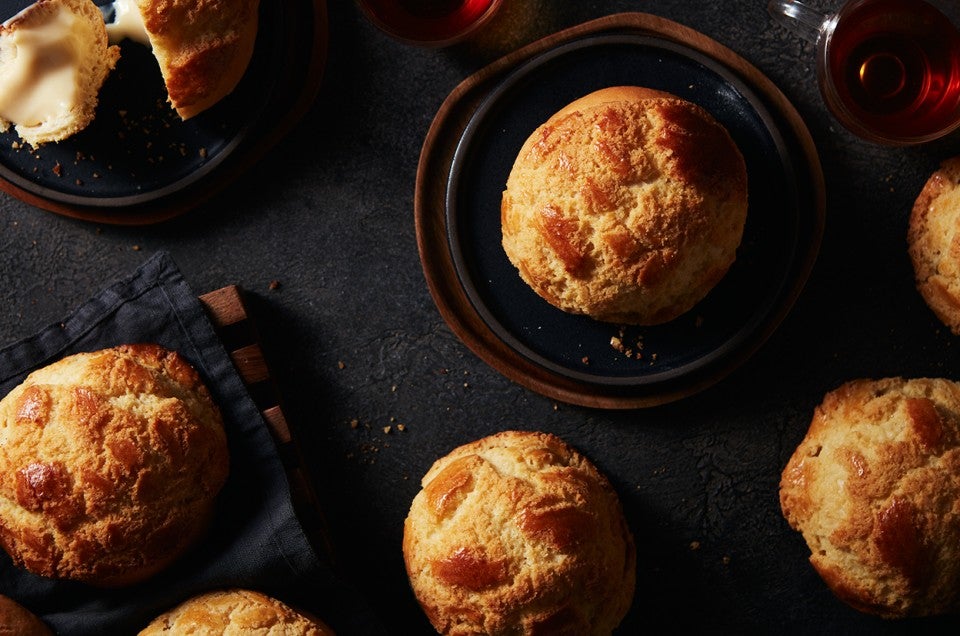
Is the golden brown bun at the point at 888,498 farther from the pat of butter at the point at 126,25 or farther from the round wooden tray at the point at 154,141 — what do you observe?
the pat of butter at the point at 126,25

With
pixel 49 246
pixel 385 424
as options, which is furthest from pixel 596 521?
pixel 49 246

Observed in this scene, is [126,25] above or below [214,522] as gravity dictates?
above

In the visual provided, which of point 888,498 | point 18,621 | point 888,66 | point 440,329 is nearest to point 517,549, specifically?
point 440,329

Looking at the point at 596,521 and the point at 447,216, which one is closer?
the point at 596,521

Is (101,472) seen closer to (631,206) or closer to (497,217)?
(497,217)

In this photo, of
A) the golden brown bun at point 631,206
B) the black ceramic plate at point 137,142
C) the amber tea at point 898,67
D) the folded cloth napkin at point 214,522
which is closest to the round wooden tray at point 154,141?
the black ceramic plate at point 137,142

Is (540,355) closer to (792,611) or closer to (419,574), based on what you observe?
(419,574)
